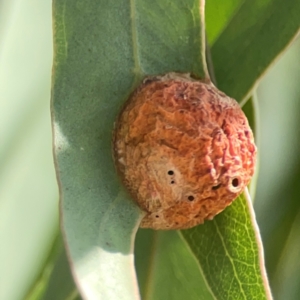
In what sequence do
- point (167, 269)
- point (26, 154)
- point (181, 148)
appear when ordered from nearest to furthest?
point (181, 148) → point (167, 269) → point (26, 154)

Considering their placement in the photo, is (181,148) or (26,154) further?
(26,154)

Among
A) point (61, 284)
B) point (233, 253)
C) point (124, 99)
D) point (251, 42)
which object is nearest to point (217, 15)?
point (251, 42)

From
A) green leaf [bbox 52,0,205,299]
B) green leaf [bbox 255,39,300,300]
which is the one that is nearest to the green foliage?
green leaf [bbox 52,0,205,299]

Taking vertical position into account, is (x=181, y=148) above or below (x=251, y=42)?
below

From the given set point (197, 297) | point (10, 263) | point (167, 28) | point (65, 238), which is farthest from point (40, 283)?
point (167, 28)

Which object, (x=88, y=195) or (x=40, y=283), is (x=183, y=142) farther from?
(x=40, y=283)

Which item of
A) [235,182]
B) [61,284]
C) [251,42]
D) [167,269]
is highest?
[251,42]

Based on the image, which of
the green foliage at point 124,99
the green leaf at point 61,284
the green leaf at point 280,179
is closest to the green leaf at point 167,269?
the green foliage at point 124,99

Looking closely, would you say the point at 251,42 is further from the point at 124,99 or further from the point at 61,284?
the point at 61,284
